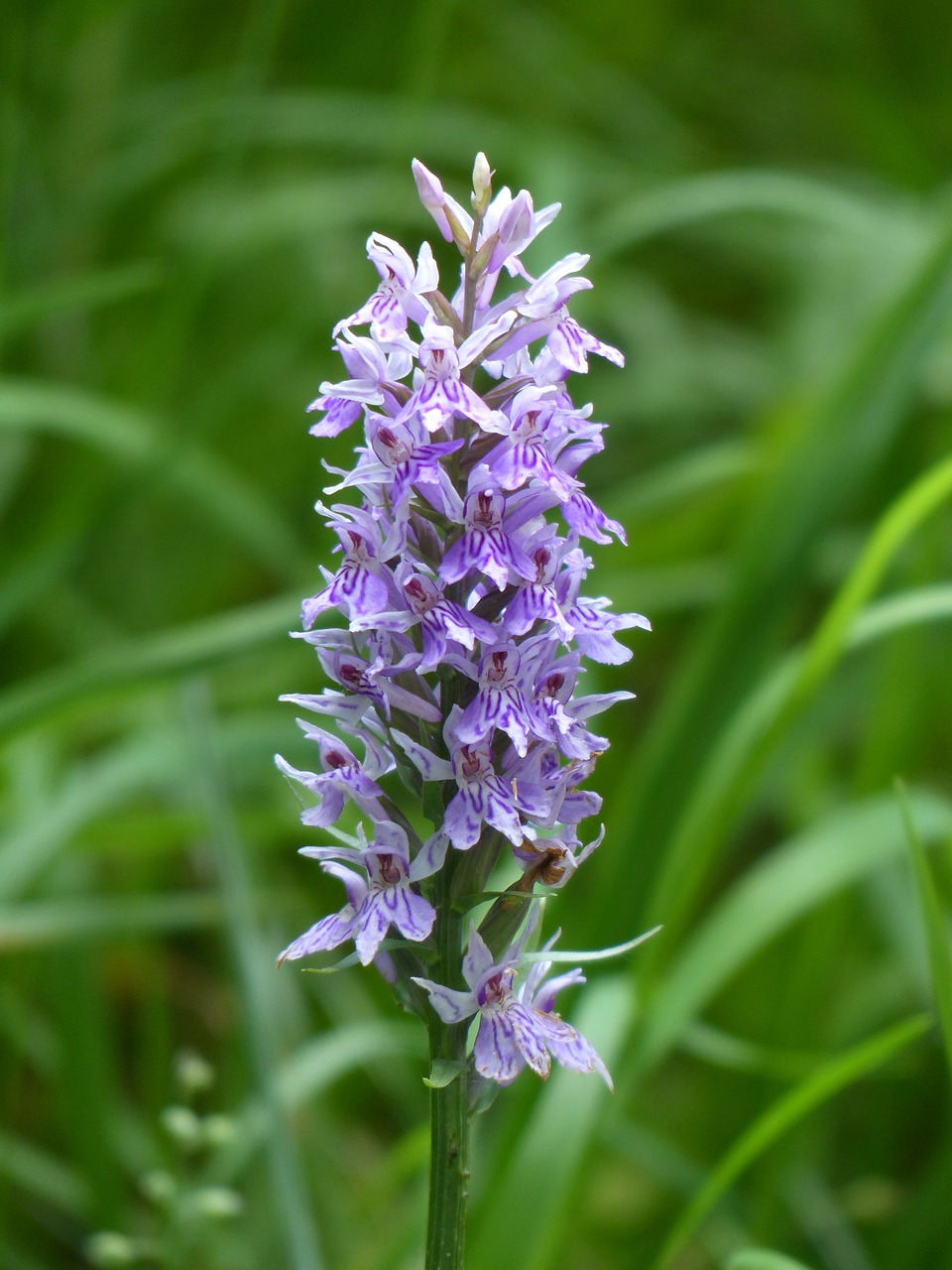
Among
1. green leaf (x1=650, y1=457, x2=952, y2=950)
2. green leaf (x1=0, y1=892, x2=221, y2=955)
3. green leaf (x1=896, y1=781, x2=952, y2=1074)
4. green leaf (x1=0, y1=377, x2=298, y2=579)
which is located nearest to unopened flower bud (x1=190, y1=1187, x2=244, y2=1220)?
green leaf (x1=0, y1=892, x2=221, y2=955)

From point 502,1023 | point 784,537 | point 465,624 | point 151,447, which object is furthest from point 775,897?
point 151,447

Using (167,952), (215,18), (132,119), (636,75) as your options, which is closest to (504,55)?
(636,75)

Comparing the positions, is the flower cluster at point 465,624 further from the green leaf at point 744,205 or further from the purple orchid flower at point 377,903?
the green leaf at point 744,205

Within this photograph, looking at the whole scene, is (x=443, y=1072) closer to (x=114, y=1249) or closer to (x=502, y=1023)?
(x=502, y=1023)

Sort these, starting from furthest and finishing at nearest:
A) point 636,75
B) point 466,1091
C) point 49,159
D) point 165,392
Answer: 1. point 636,75
2. point 165,392
3. point 49,159
4. point 466,1091

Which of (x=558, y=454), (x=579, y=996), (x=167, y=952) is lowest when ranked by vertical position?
(x=579, y=996)

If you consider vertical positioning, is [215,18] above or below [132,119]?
above

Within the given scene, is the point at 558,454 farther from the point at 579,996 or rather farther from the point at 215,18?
the point at 215,18

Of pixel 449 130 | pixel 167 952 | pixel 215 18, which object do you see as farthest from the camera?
pixel 215 18
